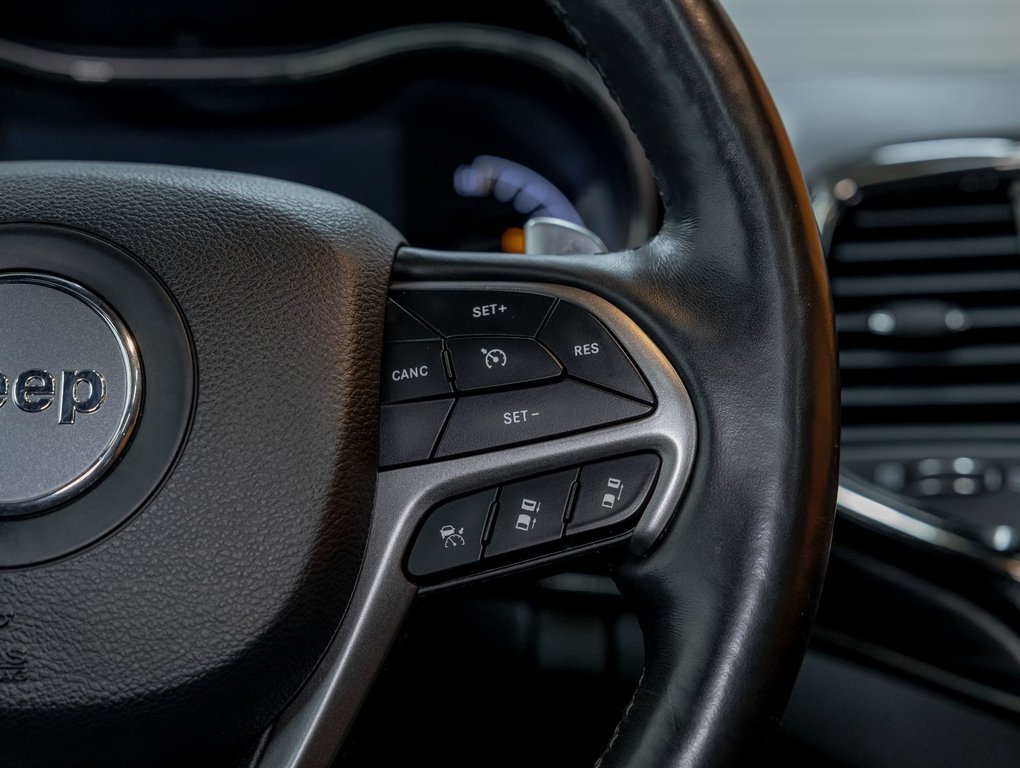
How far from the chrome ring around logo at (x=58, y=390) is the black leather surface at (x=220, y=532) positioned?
37mm

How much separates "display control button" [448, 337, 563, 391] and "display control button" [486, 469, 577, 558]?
6 centimetres

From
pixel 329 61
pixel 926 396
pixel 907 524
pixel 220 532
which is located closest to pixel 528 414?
pixel 220 532

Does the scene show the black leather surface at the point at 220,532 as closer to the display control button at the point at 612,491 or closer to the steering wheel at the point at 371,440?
the steering wheel at the point at 371,440

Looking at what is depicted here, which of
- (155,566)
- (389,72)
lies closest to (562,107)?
(389,72)

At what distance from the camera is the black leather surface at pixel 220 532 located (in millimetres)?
591

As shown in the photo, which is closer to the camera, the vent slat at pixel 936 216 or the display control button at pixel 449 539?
the display control button at pixel 449 539

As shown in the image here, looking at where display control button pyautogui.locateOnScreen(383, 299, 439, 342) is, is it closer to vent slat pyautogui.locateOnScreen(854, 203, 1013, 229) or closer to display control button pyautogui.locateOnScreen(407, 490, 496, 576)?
display control button pyautogui.locateOnScreen(407, 490, 496, 576)

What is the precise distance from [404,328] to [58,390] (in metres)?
0.20

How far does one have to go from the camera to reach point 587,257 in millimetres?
695

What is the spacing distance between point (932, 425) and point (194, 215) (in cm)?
118

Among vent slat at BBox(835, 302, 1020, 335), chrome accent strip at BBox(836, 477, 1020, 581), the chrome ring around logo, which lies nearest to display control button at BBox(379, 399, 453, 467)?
the chrome ring around logo

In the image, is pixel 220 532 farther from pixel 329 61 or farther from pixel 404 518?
pixel 329 61

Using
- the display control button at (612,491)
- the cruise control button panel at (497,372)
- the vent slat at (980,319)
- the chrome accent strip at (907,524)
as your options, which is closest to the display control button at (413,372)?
the cruise control button panel at (497,372)

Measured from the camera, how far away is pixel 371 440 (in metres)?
0.64
